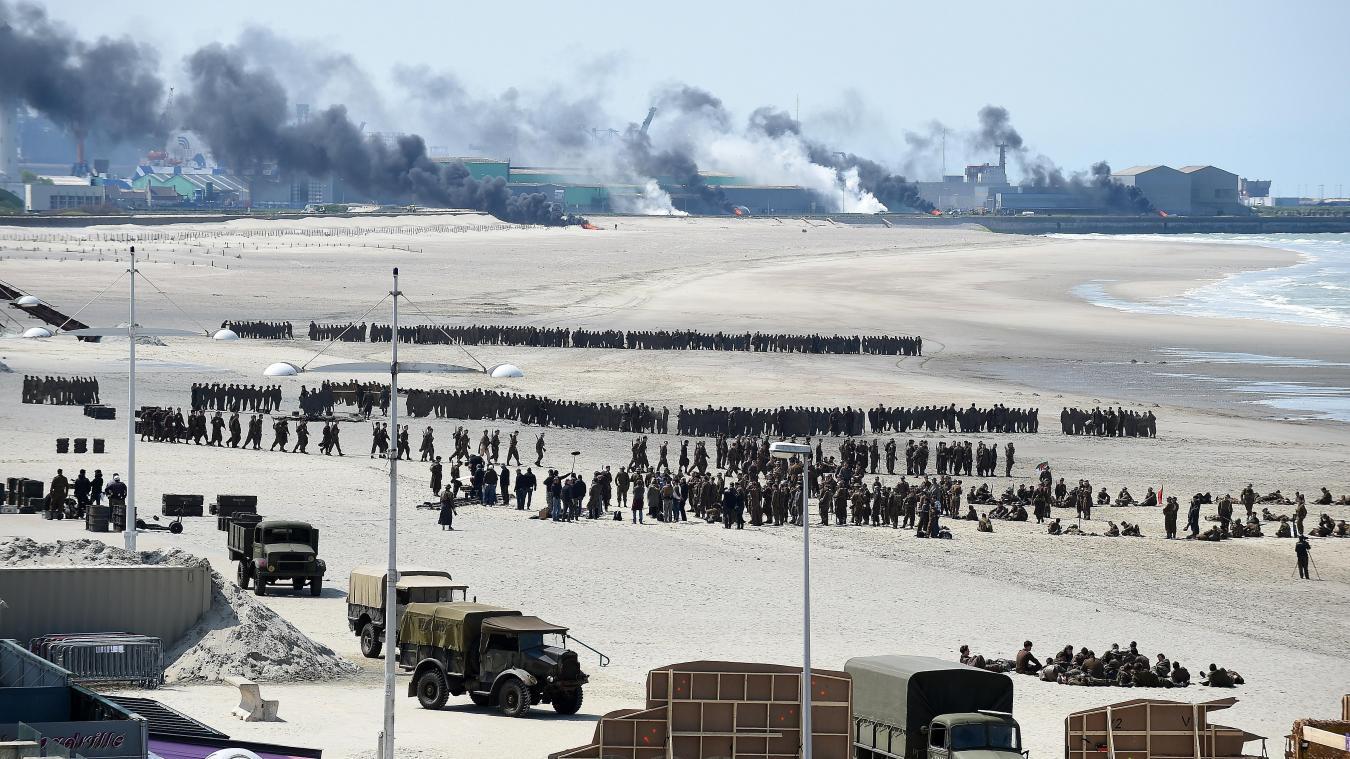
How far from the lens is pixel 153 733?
627 inches

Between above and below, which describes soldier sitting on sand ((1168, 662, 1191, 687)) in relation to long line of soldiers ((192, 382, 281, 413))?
below

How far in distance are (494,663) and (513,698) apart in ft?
1.59

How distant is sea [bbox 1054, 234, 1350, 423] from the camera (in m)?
56.2

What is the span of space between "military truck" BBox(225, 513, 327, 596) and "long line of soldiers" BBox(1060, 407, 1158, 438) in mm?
26601

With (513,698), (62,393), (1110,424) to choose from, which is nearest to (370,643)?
(513,698)

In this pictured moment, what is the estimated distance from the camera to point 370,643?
23.5m

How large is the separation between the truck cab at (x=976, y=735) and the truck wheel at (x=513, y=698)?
485 cm

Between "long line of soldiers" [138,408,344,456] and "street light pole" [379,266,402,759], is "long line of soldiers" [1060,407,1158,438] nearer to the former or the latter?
"long line of soldiers" [138,408,344,456]

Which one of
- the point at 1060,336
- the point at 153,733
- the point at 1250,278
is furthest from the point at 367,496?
the point at 1250,278

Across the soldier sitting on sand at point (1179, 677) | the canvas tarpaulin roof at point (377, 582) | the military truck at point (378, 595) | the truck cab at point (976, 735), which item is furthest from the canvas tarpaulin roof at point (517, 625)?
the soldier sitting on sand at point (1179, 677)

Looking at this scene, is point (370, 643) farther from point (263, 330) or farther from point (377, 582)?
point (263, 330)

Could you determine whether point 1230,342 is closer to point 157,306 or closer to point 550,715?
point 157,306

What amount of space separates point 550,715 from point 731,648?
14.5 feet

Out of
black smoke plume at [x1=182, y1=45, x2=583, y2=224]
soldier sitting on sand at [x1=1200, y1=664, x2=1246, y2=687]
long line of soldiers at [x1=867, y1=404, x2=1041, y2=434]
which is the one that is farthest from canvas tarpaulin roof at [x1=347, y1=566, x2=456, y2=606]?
black smoke plume at [x1=182, y1=45, x2=583, y2=224]
